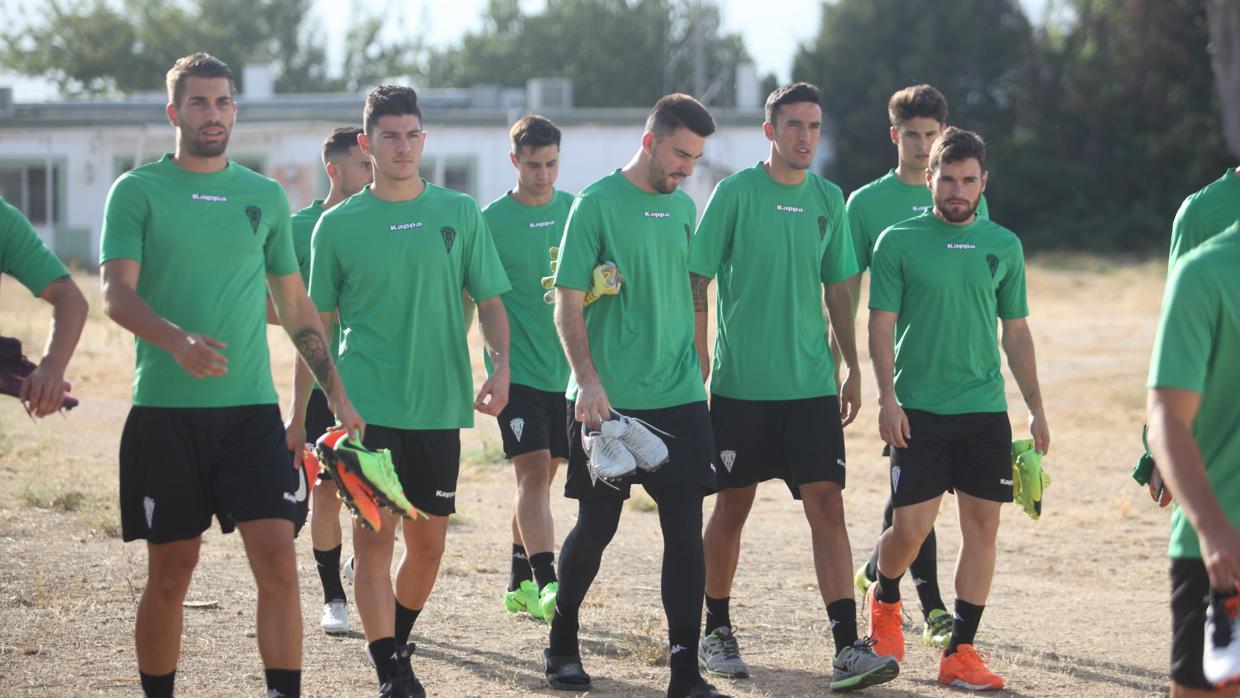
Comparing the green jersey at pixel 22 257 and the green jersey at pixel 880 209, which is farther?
the green jersey at pixel 880 209

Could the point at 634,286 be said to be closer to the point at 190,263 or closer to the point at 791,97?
the point at 791,97

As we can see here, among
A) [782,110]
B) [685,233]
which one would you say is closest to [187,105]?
[685,233]

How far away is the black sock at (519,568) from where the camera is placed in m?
8.39

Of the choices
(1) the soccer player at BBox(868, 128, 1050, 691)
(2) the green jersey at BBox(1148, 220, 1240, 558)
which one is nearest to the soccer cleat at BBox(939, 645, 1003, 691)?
(1) the soccer player at BBox(868, 128, 1050, 691)

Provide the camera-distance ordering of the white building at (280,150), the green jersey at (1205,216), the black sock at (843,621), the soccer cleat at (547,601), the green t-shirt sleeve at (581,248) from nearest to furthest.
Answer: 1. the green jersey at (1205,216)
2. the green t-shirt sleeve at (581,248)
3. the black sock at (843,621)
4. the soccer cleat at (547,601)
5. the white building at (280,150)

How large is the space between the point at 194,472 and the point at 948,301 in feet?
10.9

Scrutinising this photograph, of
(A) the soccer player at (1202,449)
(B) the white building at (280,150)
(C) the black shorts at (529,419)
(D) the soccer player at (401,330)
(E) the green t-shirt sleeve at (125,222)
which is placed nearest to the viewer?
(A) the soccer player at (1202,449)

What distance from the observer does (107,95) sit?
196 feet

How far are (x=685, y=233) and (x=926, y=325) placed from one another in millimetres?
1220

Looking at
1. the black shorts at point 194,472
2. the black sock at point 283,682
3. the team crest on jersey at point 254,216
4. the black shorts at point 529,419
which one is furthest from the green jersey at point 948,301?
the black sock at point 283,682

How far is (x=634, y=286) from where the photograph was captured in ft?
21.6

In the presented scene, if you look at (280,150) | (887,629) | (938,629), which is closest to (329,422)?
(887,629)

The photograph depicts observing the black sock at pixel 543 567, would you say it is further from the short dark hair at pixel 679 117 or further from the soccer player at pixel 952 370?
the short dark hair at pixel 679 117

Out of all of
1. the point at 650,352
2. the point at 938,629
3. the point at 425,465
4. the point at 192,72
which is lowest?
the point at 938,629
